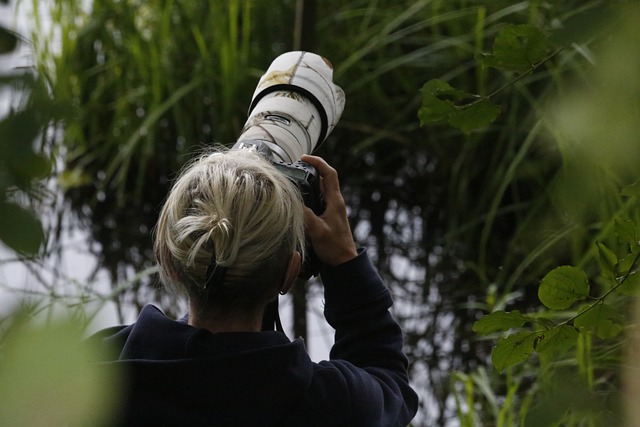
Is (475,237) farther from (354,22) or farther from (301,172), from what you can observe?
(301,172)

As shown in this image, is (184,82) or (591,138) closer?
(591,138)

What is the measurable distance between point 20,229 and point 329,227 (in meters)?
0.61

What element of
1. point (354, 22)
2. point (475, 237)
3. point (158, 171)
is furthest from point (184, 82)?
point (475, 237)

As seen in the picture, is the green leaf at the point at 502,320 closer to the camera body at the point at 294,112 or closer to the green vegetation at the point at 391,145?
the camera body at the point at 294,112

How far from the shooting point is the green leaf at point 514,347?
74 centimetres

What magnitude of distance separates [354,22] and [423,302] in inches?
32.1

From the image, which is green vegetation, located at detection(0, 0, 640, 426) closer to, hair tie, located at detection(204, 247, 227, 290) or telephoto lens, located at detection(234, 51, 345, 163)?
Result: telephoto lens, located at detection(234, 51, 345, 163)

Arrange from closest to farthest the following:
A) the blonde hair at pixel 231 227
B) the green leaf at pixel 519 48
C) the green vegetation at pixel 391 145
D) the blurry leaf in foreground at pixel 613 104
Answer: the blurry leaf in foreground at pixel 613 104
the green leaf at pixel 519 48
the blonde hair at pixel 231 227
the green vegetation at pixel 391 145

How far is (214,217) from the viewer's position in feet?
2.74

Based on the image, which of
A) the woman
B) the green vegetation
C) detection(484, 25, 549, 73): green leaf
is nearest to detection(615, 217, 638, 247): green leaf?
detection(484, 25, 549, 73): green leaf

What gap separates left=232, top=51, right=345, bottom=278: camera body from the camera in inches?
39.2

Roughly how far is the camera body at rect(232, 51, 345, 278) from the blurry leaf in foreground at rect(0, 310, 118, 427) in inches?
25.0

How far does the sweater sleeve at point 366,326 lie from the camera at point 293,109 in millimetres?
36

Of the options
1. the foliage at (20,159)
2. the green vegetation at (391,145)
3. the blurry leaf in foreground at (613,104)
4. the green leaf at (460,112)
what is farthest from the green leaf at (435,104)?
the green vegetation at (391,145)
